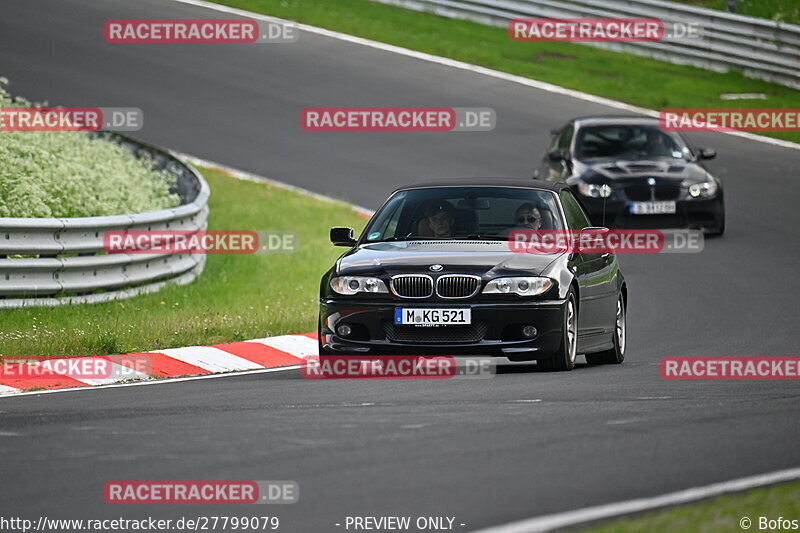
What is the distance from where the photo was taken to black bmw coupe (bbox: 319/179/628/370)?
1074 cm

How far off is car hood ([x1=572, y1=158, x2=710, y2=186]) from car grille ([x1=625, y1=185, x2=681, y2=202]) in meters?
0.08

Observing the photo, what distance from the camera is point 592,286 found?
12.0m

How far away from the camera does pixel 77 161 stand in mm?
18234

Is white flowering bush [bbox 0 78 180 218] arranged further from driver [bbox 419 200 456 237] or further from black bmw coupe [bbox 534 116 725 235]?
driver [bbox 419 200 456 237]

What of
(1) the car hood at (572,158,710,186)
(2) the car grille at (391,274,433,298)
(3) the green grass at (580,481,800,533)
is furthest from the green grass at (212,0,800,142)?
(3) the green grass at (580,481,800,533)

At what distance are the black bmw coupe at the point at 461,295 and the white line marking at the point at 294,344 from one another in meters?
1.77

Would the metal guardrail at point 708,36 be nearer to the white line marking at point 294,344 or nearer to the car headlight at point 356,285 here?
the white line marking at point 294,344

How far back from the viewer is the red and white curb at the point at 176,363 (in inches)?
442

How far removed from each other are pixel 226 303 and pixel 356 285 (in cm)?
518

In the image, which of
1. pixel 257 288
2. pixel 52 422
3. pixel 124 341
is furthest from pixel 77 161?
pixel 52 422

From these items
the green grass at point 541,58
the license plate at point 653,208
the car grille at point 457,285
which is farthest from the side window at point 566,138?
the car grille at point 457,285

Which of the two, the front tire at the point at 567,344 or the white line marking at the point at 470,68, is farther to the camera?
the white line marking at the point at 470,68

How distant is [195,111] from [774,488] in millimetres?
21645

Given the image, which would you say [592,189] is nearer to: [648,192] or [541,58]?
[648,192]
